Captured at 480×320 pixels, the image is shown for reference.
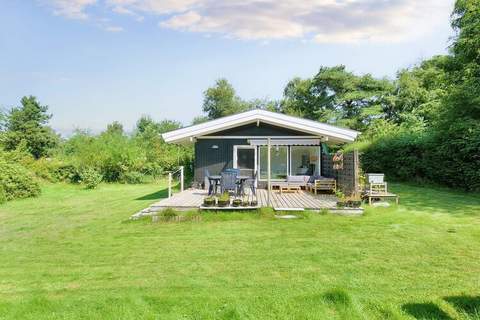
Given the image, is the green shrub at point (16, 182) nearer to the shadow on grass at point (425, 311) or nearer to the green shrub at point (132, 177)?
the green shrub at point (132, 177)

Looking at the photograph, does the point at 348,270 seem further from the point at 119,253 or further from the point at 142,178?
the point at 142,178

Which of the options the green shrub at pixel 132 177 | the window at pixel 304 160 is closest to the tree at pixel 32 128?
the green shrub at pixel 132 177

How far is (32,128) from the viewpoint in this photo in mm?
32469

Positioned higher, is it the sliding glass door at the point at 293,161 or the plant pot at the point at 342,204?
the sliding glass door at the point at 293,161

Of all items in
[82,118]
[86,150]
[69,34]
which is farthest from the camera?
[82,118]

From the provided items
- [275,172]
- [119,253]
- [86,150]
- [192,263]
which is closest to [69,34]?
[86,150]

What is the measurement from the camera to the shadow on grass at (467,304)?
2.95m

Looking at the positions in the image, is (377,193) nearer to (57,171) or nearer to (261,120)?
(261,120)

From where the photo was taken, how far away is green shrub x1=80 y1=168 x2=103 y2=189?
16203mm

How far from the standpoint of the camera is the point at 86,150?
17.8 metres

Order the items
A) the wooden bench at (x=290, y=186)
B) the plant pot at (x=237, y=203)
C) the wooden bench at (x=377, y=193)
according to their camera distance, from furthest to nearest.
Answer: the wooden bench at (x=290, y=186)
the wooden bench at (x=377, y=193)
the plant pot at (x=237, y=203)

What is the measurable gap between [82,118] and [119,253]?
66.3 ft

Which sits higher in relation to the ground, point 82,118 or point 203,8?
point 203,8

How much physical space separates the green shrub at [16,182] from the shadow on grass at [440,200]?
12992mm
